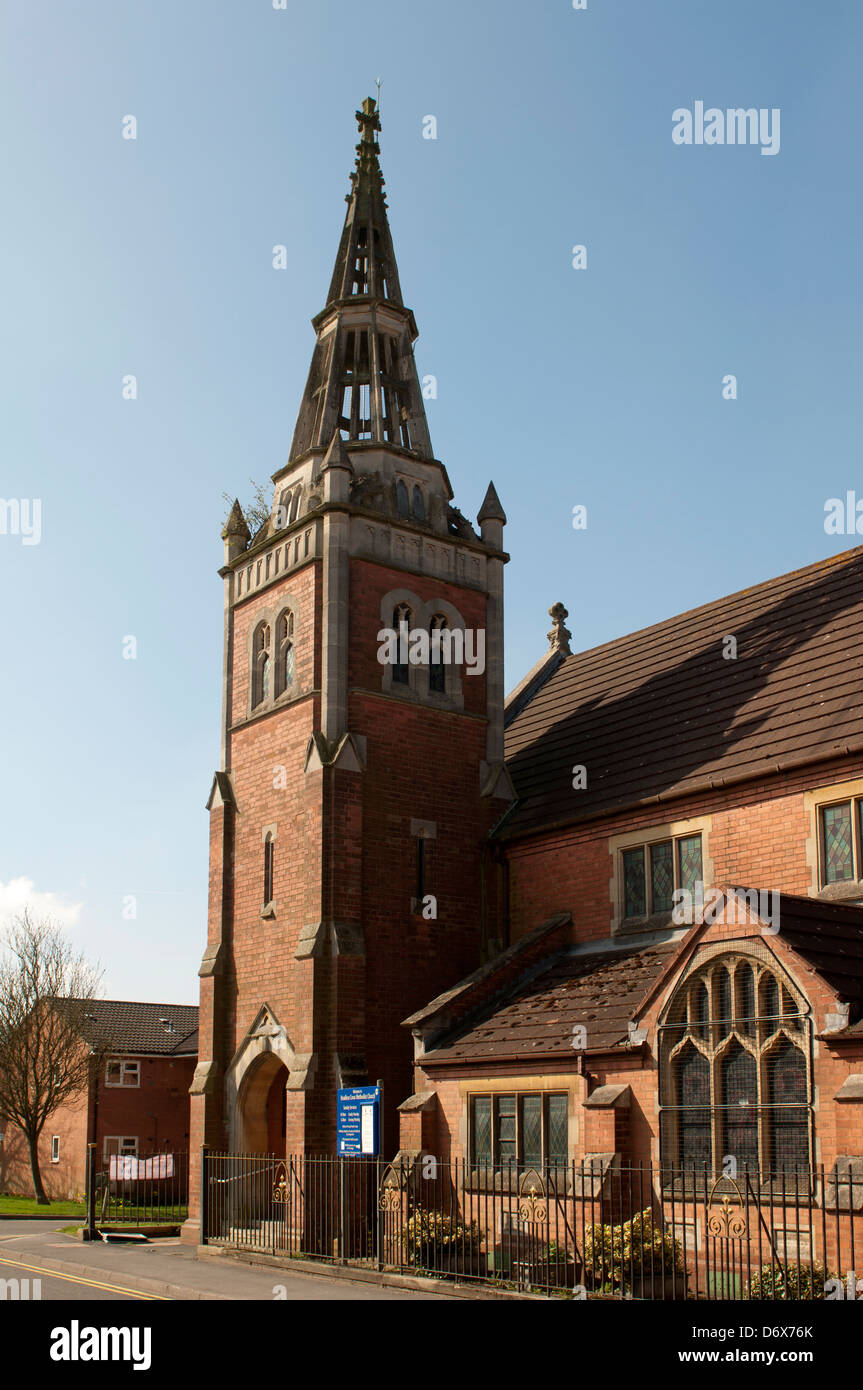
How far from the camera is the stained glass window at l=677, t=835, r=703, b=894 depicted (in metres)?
21.8

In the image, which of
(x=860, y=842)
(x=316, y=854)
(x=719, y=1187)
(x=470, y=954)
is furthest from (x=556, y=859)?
(x=719, y=1187)

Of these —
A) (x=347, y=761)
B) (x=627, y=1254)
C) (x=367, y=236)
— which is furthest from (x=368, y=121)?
(x=627, y=1254)

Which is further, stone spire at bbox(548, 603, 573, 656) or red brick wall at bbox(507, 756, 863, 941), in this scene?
stone spire at bbox(548, 603, 573, 656)

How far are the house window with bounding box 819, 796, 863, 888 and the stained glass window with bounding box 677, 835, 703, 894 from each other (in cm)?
261

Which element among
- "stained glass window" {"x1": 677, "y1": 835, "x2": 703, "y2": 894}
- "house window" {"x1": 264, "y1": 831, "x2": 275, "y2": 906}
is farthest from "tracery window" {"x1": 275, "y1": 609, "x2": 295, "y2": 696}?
"stained glass window" {"x1": 677, "y1": 835, "x2": 703, "y2": 894}

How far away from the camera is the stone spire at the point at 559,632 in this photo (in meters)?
34.1

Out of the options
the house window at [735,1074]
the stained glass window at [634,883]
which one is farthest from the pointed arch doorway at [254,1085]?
the house window at [735,1074]

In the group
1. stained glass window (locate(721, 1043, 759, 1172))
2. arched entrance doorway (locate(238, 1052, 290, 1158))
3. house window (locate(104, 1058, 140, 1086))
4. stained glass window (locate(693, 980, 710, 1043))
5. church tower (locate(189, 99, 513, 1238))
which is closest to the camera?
stained glass window (locate(721, 1043, 759, 1172))

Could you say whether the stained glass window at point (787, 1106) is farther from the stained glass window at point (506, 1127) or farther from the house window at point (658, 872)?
the house window at point (658, 872)

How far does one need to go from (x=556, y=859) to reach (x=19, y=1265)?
11527 millimetres

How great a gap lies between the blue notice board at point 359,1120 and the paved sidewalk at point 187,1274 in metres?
2.12

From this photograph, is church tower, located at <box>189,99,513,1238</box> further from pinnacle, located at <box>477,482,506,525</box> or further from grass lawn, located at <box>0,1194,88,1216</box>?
grass lawn, located at <box>0,1194,88,1216</box>

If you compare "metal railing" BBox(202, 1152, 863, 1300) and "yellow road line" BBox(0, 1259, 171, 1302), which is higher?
"metal railing" BBox(202, 1152, 863, 1300)

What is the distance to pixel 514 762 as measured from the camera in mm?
28891
